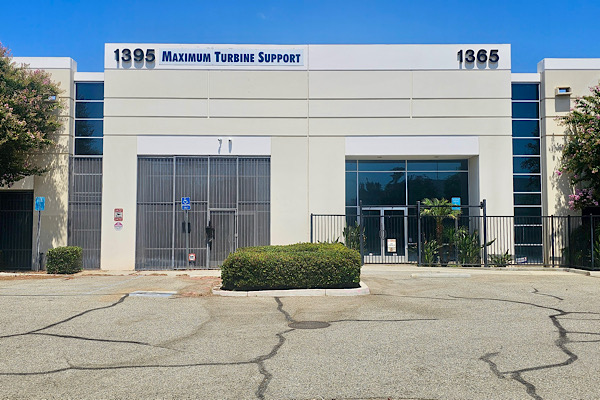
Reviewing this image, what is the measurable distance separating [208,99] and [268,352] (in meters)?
17.0

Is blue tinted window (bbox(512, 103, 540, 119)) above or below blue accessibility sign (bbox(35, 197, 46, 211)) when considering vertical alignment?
above

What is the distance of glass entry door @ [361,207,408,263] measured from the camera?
2320cm

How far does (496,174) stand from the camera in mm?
22953

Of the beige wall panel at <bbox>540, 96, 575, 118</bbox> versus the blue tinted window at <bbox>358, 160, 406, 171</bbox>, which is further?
the blue tinted window at <bbox>358, 160, 406, 171</bbox>

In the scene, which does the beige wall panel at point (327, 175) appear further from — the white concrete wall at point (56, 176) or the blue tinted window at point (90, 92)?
the white concrete wall at point (56, 176)

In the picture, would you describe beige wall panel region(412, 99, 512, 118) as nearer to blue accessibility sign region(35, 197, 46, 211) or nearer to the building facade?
the building facade

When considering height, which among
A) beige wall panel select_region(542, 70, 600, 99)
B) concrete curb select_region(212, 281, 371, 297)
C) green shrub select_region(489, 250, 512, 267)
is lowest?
concrete curb select_region(212, 281, 371, 297)

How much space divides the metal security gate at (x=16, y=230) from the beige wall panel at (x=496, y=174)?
18.8 m

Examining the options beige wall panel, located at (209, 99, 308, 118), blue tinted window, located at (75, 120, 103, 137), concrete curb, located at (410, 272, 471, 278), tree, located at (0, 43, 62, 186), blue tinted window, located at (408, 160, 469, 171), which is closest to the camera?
concrete curb, located at (410, 272, 471, 278)

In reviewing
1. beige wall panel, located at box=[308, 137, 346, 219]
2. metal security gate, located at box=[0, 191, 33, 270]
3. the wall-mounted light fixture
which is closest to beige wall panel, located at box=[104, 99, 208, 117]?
beige wall panel, located at box=[308, 137, 346, 219]

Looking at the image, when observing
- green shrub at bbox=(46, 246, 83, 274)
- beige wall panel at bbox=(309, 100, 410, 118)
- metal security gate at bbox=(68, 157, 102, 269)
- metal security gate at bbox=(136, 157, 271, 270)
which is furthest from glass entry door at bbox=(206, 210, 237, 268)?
beige wall panel at bbox=(309, 100, 410, 118)

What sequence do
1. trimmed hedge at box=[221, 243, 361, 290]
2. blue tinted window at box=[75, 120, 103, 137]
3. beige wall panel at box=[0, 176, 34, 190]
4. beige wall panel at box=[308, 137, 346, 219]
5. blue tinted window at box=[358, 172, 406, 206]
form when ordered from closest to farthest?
1. trimmed hedge at box=[221, 243, 361, 290]
2. beige wall panel at box=[0, 176, 34, 190]
3. beige wall panel at box=[308, 137, 346, 219]
4. blue tinted window at box=[75, 120, 103, 137]
5. blue tinted window at box=[358, 172, 406, 206]

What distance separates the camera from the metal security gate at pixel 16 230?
2300 cm

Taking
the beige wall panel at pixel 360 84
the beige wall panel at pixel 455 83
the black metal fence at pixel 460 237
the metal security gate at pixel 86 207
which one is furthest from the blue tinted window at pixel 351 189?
the metal security gate at pixel 86 207
